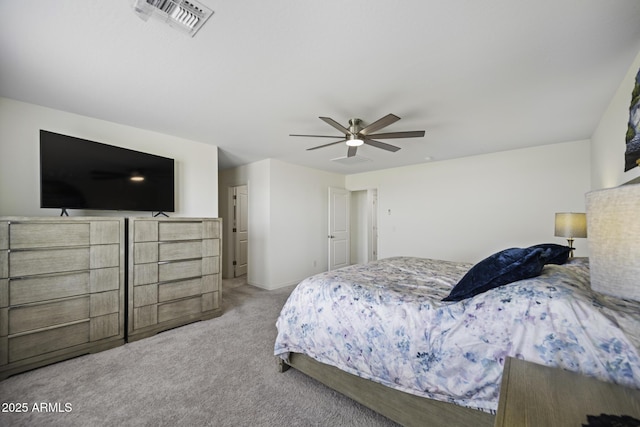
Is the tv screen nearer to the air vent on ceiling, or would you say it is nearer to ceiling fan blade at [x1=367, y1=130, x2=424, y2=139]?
the air vent on ceiling

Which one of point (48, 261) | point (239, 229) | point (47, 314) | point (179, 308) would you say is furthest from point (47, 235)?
point (239, 229)

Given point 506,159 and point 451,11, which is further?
point 506,159

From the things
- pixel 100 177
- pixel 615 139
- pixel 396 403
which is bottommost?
pixel 396 403

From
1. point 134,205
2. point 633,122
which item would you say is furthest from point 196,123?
point 633,122

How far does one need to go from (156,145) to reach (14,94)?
1201 mm

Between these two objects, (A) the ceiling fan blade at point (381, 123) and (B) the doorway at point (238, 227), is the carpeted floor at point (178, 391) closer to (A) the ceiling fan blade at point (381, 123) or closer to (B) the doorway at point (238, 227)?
(A) the ceiling fan blade at point (381, 123)

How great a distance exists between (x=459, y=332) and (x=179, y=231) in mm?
2960

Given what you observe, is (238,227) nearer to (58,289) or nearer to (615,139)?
(58,289)

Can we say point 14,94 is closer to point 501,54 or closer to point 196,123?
point 196,123

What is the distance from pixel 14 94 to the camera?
229 cm

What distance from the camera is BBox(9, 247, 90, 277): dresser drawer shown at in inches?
80.7

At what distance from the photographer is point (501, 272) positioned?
1.45m

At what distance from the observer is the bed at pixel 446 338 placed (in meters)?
1.05

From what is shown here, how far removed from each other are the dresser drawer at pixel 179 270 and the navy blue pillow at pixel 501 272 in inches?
111
